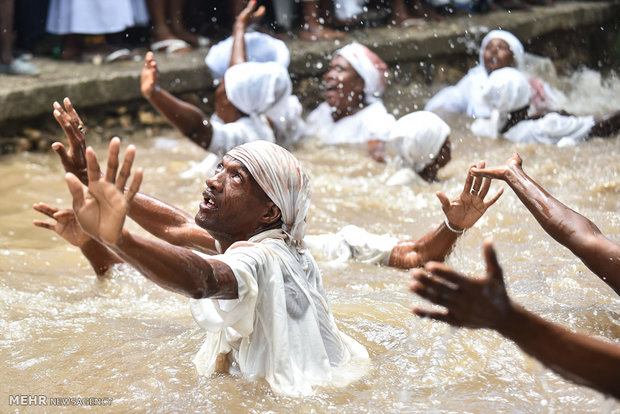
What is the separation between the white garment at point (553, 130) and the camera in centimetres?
847

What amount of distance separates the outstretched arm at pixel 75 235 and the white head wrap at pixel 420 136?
2646 millimetres

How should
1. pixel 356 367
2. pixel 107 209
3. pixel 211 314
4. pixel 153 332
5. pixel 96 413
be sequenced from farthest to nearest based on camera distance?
pixel 153 332
pixel 356 367
pixel 96 413
pixel 211 314
pixel 107 209

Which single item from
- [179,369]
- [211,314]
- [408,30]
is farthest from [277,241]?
[408,30]

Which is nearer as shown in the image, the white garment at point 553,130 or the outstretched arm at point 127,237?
the outstretched arm at point 127,237

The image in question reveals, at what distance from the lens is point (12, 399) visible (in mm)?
3619

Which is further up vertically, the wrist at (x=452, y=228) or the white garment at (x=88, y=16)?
the wrist at (x=452, y=228)

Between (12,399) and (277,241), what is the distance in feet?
4.14

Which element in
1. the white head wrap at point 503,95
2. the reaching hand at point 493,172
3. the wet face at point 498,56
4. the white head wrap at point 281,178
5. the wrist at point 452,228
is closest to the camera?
the white head wrap at point 281,178

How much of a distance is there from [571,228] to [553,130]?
465cm

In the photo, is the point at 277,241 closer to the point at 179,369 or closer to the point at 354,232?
the point at 179,369

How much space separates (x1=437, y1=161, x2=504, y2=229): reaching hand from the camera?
428cm

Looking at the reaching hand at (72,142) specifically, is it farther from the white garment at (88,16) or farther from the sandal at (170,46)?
the sandal at (170,46)

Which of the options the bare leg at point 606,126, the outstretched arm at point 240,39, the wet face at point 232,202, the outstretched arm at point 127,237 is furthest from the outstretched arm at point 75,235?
the bare leg at point 606,126

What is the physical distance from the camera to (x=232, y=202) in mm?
3529
